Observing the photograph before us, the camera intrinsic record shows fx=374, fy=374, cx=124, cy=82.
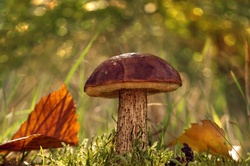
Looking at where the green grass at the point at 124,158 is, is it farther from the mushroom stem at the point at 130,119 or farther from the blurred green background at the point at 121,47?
the blurred green background at the point at 121,47

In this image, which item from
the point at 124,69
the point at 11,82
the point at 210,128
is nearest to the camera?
the point at 124,69

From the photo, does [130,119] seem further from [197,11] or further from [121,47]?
[197,11]

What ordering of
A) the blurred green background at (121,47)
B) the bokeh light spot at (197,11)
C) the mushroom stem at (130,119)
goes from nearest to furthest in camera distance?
the mushroom stem at (130,119), the blurred green background at (121,47), the bokeh light spot at (197,11)

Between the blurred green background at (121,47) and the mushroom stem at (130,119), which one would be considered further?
the blurred green background at (121,47)

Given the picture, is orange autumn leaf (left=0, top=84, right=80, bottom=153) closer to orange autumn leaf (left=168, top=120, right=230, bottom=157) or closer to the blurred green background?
the blurred green background

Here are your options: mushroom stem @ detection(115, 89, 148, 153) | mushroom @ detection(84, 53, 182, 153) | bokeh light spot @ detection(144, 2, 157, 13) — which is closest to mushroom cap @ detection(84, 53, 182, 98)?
mushroom @ detection(84, 53, 182, 153)

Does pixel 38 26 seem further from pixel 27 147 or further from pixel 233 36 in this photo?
pixel 233 36

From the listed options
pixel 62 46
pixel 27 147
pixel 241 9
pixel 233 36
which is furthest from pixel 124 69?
pixel 233 36

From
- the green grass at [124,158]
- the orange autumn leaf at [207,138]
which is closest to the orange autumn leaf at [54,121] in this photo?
the green grass at [124,158]
